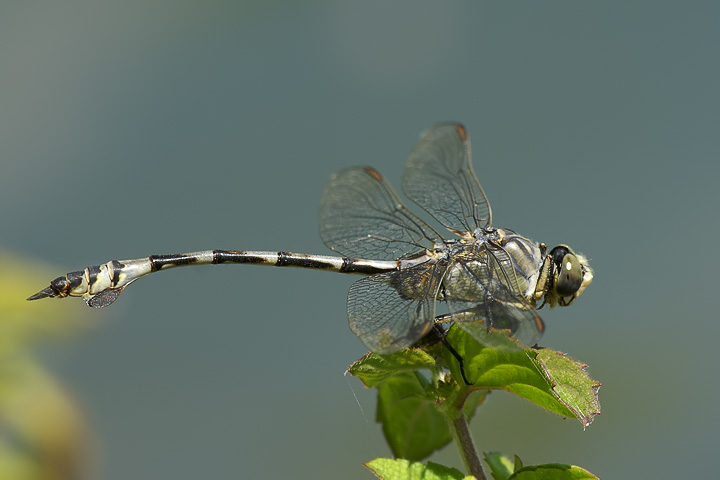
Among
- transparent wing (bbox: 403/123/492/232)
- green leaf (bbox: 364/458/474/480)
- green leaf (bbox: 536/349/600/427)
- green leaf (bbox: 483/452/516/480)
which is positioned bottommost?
green leaf (bbox: 483/452/516/480)

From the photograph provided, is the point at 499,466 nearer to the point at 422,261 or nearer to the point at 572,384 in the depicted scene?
the point at 572,384

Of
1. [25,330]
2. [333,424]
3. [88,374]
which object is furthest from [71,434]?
[88,374]

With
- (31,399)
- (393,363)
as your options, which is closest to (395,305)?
(393,363)

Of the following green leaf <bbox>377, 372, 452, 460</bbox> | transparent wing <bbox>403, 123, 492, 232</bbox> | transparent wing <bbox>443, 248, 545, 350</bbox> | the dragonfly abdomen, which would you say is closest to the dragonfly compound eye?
transparent wing <bbox>443, 248, 545, 350</bbox>

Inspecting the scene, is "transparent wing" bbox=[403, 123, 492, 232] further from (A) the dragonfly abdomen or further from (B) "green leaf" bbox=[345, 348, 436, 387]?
(B) "green leaf" bbox=[345, 348, 436, 387]

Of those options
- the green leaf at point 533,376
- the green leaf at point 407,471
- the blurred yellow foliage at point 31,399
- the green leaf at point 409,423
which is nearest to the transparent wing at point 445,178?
the green leaf at point 409,423

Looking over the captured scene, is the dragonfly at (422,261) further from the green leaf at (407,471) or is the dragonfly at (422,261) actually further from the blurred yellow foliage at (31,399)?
the blurred yellow foliage at (31,399)
